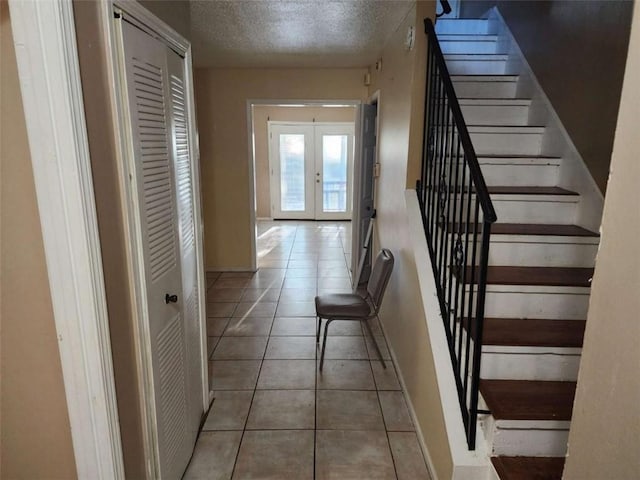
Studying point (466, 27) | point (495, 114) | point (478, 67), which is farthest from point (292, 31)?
point (466, 27)

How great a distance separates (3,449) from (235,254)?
13.0 ft

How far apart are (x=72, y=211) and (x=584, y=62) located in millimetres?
2707

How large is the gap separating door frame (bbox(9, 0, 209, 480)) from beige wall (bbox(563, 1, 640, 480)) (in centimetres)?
120

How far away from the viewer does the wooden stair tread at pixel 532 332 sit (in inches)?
67.8

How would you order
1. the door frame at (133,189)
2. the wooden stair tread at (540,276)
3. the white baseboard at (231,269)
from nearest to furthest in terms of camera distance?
the door frame at (133,189), the wooden stair tread at (540,276), the white baseboard at (231,269)

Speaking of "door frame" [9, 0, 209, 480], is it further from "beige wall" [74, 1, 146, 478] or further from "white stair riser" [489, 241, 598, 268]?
"white stair riser" [489, 241, 598, 268]

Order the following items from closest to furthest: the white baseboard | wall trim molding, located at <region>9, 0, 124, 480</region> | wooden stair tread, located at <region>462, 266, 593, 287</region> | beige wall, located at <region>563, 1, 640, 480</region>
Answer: beige wall, located at <region>563, 1, 640, 480</region> < wall trim molding, located at <region>9, 0, 124, 480</region> < wooden stair tread, located at <region>462, 266, 593, 287</region> < the white baseboard

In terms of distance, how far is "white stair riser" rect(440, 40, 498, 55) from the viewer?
135 inches

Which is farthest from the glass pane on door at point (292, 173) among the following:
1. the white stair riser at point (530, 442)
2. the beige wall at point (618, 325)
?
the beige wall at point (618, 325)

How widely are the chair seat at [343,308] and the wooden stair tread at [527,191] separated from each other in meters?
1.15

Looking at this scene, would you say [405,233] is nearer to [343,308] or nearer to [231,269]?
[343,308]

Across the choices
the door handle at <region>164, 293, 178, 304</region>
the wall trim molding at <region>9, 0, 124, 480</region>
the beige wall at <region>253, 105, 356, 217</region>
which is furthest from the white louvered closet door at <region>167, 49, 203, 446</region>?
the beige wall at <region>253, 105, 356, 217</region>

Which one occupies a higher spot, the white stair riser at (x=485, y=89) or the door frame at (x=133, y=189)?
the white stair riser at (x=485, y=89)

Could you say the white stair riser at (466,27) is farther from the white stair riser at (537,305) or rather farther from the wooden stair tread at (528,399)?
the wooden stair tread at (528,399)
